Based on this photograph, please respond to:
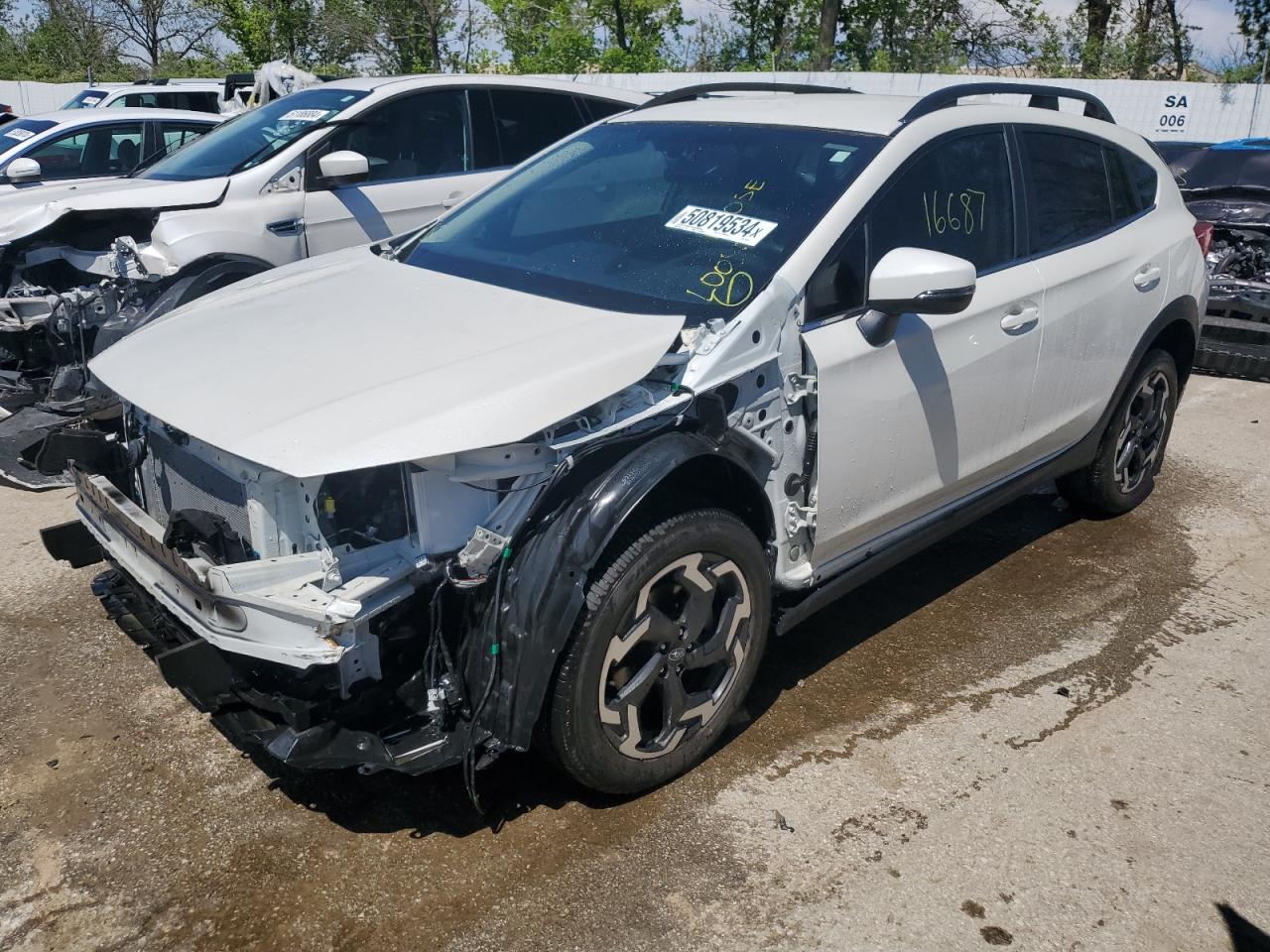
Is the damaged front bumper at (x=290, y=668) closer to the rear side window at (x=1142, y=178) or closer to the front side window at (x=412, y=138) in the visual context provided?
the rear side window at (x=1142, y=178)

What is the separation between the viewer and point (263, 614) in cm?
253

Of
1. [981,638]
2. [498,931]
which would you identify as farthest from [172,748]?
[981,638]

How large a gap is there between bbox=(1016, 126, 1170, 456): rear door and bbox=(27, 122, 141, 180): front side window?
8213mm

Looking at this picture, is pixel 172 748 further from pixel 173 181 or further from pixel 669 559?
pixel 173 181

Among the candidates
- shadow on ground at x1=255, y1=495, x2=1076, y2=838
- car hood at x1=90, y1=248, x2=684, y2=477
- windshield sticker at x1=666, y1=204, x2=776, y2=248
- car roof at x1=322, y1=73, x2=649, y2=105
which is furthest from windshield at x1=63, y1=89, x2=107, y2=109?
shadow on ground at x1=255, y1=495, x2=1076, y2=838

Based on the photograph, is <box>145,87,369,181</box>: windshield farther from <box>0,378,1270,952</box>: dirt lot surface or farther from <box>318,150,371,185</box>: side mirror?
<box>0,378,1270,952</box>: dirt lot surface

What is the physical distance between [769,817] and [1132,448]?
303cm

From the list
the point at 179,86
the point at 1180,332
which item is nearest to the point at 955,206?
the point at 1180,332

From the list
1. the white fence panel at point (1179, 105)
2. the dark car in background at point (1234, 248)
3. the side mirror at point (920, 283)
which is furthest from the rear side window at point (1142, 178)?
the white fence panel at point (1179, 105)

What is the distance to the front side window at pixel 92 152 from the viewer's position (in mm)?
9570

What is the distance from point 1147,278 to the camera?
4594mm

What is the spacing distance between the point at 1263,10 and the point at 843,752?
101ft

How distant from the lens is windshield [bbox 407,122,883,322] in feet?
10.7

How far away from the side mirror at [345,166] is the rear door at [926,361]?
3.75m
